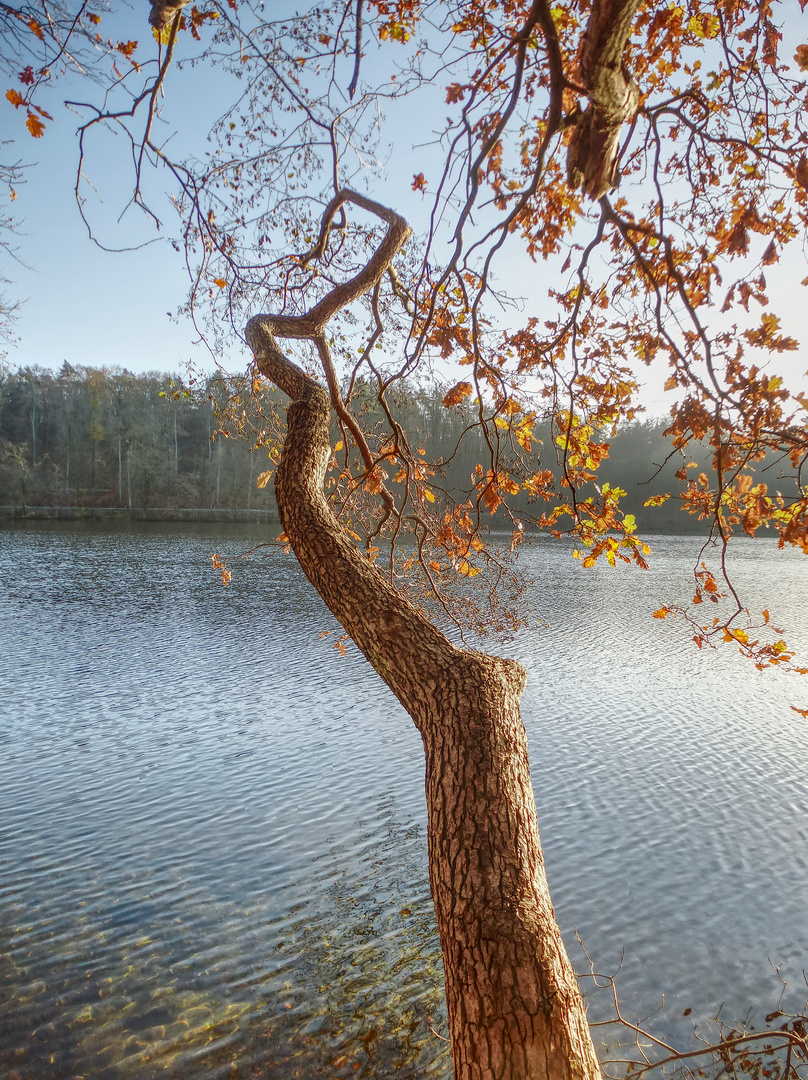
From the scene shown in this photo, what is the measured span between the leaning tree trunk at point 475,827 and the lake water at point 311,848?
3.23 meters

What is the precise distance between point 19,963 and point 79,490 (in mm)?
48117

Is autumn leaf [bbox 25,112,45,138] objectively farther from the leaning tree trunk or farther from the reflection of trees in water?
the reflection of trees in water

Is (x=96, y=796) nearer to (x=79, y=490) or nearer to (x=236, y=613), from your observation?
(x=236, y=613)

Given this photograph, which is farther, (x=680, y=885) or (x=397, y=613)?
(x=680, y=885)

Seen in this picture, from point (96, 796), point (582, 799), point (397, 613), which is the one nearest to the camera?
point (397, 613)

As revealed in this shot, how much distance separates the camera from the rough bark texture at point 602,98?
7.09 ft

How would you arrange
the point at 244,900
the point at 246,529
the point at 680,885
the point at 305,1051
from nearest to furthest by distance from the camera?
the point at 305,1051, the point at 244,900, the point at 680,885, the point at 246,529

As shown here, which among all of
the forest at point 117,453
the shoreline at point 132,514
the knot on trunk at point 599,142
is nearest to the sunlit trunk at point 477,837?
the knot on trunk at point 599,142

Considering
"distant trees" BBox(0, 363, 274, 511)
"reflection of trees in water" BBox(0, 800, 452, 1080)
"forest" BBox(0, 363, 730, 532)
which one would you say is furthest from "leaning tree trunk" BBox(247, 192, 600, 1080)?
"distant trees" BBox(0, 363, 274, 511)

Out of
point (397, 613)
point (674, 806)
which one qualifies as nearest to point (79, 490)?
point (674, 806)

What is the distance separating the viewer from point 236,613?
17.7m

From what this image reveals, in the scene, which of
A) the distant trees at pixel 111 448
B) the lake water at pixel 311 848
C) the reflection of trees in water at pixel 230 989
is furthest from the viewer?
the distant trees at pixel 111 448

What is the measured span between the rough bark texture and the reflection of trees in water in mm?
5129

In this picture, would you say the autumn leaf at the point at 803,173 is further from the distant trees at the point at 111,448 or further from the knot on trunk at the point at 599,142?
the distant trees at the point at 111,448
